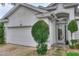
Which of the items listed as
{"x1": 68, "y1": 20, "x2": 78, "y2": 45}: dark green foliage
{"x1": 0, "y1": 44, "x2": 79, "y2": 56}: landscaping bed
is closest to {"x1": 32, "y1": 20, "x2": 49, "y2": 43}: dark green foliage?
{"x1": 0, "y1": 44, "x2": 79, "y2": 56}: landscaping bed

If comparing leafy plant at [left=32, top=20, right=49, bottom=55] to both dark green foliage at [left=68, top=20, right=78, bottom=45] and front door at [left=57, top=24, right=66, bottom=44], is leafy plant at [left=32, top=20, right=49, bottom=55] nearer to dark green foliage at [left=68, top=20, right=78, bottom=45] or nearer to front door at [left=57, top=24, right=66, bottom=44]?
front door at [left=57, top=24, right=66, bottom=44]

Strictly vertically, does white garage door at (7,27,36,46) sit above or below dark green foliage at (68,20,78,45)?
below

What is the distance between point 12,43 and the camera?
250 centimetres

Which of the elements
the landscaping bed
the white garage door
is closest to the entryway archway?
the landscaping bed

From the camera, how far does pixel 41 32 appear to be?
8.02 ft

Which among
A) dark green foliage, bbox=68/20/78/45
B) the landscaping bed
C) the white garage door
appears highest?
dark green foliage, bbox=68/20/78/45

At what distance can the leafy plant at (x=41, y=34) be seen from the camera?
243cm

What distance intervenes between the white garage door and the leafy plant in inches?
3.1

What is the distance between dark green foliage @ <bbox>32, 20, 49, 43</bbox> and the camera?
2.43 metres

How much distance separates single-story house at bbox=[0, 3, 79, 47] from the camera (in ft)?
8.02

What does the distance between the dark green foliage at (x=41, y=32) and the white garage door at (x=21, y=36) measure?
0.26 feet

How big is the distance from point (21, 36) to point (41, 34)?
30cm

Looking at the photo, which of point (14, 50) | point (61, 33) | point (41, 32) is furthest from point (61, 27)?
point (14, 50)

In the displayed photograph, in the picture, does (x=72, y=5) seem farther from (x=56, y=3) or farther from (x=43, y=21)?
(x=43, y=21)
